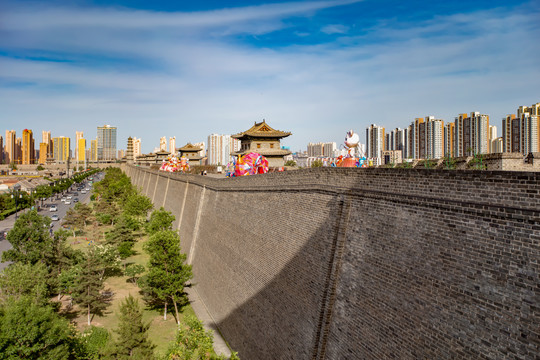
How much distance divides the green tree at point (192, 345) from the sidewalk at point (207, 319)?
12.3 feet

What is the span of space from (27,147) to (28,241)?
6010 inches

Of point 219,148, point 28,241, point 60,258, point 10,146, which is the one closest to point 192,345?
point 60,258

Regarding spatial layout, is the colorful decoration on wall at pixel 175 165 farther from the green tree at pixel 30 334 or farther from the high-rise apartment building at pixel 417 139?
the green tree at pixel 30 334

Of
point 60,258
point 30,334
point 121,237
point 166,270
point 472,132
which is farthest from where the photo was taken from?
point 472,132

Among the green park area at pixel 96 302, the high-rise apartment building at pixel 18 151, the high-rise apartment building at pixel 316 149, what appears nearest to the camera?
the green park area at pixel 96 302

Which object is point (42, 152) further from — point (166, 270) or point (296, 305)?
point (296, 305)

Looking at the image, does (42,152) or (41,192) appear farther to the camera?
(42,152)

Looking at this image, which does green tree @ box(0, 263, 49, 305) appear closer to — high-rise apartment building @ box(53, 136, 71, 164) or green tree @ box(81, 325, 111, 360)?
green tree @ box(81, 325, 111, 360)

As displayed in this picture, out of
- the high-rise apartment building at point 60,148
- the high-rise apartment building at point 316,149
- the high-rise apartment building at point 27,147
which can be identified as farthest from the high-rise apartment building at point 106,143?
the high-rise apartment building at point 316,149

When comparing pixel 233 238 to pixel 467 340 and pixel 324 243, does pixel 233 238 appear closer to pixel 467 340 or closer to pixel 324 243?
pixel 324 243

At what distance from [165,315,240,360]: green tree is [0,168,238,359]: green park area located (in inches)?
0.9

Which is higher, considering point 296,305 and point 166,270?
point 296,305

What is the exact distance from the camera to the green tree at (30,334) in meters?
8.79

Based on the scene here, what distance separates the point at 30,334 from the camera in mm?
8977
